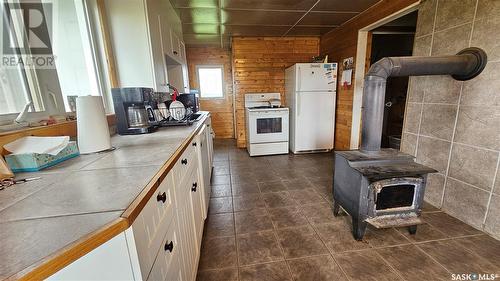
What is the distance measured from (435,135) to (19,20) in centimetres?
309

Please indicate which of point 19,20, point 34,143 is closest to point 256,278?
point 34,143

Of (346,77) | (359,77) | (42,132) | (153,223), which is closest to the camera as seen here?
(153,223)

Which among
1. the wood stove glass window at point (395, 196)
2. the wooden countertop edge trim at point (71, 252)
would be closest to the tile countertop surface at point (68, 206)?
the wooden countertop edge trim at point (71, 252)

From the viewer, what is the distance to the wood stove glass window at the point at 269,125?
12.1 ft

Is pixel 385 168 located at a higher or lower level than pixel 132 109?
lower

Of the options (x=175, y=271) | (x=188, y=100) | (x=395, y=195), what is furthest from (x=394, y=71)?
(x=188, y=100)

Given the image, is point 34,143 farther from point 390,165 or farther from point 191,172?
point 390,165

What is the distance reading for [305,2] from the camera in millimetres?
2621

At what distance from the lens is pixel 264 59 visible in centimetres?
427

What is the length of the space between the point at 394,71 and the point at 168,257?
1919 millimetres

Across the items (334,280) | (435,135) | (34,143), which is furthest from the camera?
(435,135)

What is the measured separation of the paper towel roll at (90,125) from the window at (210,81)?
4.42 m

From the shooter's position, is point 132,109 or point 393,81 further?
point 393,81

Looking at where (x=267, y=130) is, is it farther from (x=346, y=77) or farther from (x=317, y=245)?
(x=317, y=245)
